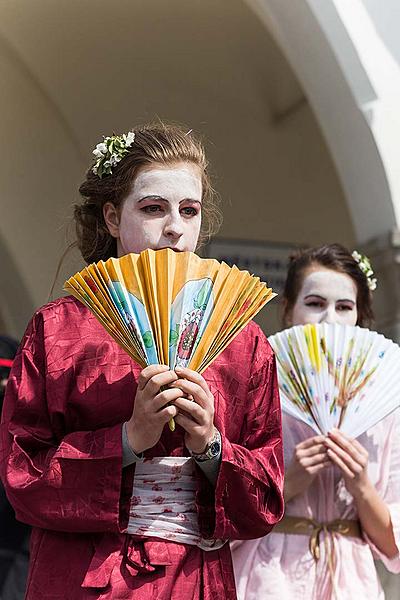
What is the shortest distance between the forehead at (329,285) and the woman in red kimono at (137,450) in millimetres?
1223

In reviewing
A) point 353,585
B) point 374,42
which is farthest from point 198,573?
point 374,42

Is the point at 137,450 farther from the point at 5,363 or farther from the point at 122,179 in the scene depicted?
the point at 5,363

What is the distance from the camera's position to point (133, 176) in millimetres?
2678

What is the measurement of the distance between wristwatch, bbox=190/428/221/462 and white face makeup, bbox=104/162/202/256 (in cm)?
40

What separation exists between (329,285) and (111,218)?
4.19ft

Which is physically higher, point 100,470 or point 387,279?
point 387,279

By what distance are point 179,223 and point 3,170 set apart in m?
5.02

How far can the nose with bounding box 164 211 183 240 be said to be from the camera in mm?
2572

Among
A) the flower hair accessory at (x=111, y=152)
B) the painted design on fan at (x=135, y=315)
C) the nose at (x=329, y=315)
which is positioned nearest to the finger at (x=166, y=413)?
the painted design on fan at (x=135, y=315)

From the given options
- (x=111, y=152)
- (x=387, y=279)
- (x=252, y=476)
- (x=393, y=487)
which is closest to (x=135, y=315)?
(x=252, y=476)

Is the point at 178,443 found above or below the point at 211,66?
below

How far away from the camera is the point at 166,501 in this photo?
244cm

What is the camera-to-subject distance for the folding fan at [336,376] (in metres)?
3.60

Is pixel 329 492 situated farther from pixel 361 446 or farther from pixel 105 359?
pixel 105 359
